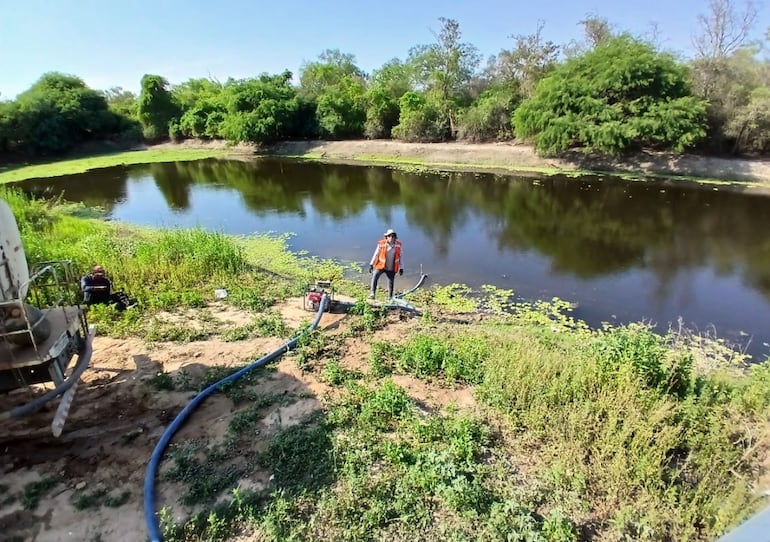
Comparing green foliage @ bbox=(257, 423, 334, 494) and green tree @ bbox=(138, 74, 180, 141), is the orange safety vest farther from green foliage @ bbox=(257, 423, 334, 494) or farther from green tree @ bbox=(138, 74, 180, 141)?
green tree @ bbox=(138, 74, 180, 141)

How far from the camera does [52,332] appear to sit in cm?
552

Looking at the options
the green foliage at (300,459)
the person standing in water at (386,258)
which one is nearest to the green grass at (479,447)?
the green foliage at (300,459)

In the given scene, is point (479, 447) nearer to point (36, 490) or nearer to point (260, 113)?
point (36, 490)

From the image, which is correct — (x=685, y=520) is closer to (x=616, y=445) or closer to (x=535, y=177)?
(x=616, y=445)

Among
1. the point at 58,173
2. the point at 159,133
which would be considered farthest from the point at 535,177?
the point at 159,133

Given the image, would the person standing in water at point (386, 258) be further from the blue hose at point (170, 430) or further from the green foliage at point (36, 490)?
the green foliage at point (36, 490)

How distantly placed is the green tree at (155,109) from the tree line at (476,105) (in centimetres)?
12

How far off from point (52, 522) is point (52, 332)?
2.17 metres

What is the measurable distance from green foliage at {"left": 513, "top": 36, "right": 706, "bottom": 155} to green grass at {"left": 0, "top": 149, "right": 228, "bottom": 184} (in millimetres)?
31863

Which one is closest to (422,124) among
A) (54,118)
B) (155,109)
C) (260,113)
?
(260,113)

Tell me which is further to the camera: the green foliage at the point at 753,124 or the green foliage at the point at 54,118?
the green foliage at the point at 54,118

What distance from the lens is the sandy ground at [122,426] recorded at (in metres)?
4.50

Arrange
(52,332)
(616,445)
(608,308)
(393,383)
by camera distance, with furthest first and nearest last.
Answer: (608,308), (393,383), (52,332), (616,445)

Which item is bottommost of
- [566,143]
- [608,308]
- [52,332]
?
[608,308]
